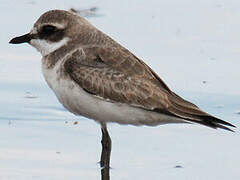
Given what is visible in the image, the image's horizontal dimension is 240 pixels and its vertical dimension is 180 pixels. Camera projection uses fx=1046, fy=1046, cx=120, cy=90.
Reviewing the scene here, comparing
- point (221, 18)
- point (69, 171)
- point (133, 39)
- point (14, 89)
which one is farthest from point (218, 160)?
point (221, 18)

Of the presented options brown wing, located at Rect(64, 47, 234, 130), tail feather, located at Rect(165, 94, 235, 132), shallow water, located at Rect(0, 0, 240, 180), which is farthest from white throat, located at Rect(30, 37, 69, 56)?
tail feather, located at Rect(165, 94, 235, 132)

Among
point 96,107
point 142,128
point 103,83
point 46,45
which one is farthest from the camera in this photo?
point 142,128

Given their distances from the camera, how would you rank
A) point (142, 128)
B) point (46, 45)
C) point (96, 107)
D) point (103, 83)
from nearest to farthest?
point (96, 107)
point (103, 83)
point (46, 45)
point (142, 128)

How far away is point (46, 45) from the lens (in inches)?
396

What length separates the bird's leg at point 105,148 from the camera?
1004cm

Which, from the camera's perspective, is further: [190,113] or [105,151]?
[105,151]

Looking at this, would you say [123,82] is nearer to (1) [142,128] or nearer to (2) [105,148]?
(2) [105,148]

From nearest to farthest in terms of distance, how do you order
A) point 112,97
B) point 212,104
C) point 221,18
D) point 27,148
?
point 112,97 → point 27,148 → point 212,104 → point 221,18

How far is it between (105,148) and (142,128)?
107cm

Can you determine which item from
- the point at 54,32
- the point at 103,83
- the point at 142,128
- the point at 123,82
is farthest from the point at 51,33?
the point at 142,128

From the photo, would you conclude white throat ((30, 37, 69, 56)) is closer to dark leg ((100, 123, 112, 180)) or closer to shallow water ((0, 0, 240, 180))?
dark leg ((100, 123, 112, 180))

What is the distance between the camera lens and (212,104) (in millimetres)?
11695

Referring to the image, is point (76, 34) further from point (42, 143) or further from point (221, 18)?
point (221, 18)

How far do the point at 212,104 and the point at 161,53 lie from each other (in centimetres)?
166
